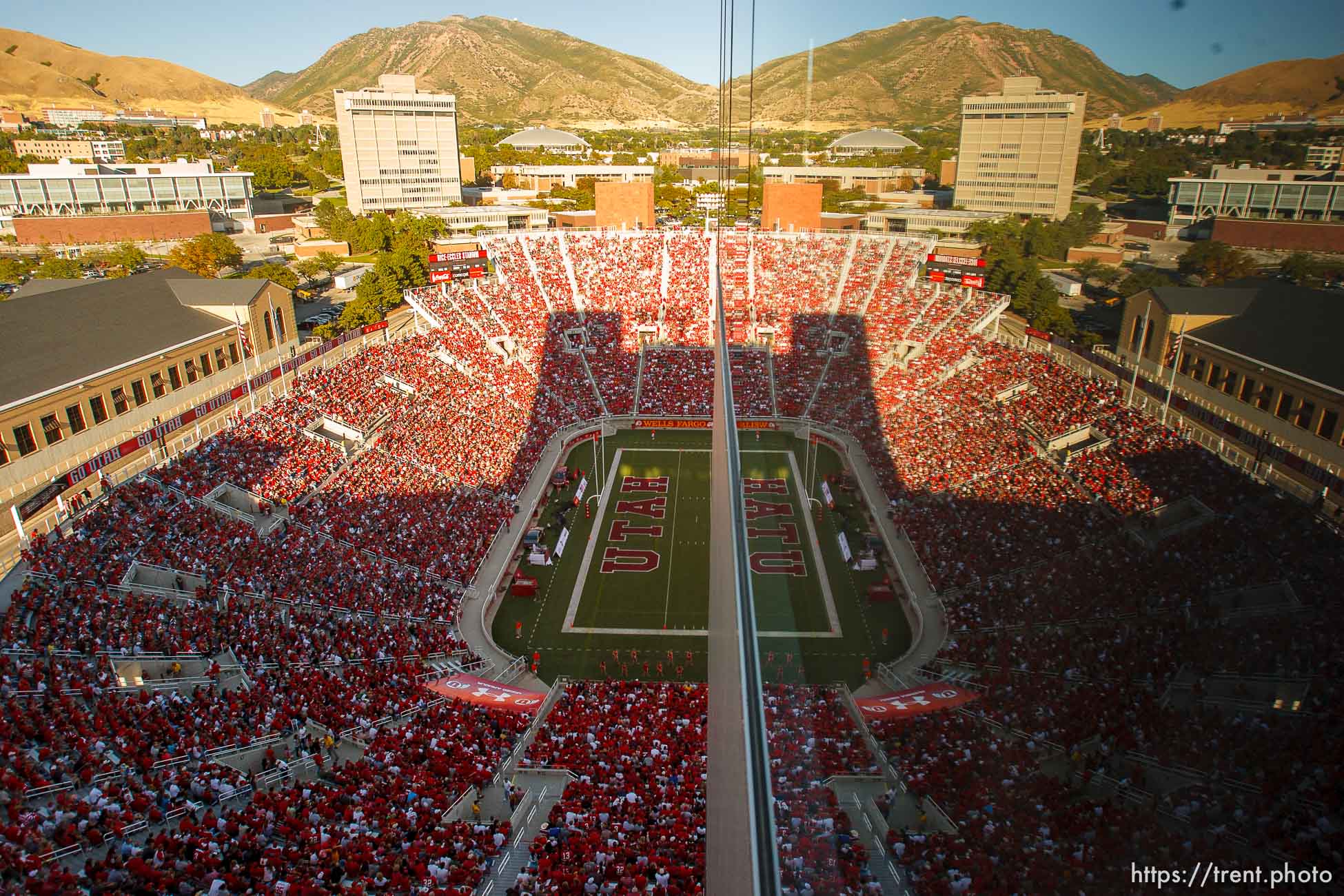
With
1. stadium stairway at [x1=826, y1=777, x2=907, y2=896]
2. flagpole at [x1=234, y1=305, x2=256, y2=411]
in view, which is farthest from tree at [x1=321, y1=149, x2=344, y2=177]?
stadium stairway at [x1=826, y1=777, x2=907, y2=896]

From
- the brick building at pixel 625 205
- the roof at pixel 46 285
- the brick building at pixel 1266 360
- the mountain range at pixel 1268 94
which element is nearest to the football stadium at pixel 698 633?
the brick building at pixel 1266 360

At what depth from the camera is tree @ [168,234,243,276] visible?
40.6 m

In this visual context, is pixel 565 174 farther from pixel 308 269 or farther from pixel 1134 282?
pixel 1134 282

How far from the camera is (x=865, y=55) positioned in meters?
2.27

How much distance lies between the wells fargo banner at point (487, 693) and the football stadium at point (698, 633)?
10 cm

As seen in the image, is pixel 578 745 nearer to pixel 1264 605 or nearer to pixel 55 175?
pixel 1264 605

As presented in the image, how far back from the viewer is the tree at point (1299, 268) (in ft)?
11.1

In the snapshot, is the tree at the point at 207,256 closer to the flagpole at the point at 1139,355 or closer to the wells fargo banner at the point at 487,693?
the wells fargo banner at the point at 487,693

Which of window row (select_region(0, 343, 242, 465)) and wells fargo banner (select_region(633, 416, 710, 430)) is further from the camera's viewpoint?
wells fargo banner (select_region(633, 416, 710, 430))

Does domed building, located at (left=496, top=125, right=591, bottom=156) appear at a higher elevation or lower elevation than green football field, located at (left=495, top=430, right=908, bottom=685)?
higher

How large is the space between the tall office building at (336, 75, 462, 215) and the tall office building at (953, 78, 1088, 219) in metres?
63.1

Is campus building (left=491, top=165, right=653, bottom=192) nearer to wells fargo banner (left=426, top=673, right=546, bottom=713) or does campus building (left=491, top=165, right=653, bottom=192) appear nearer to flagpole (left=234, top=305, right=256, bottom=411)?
flagpole (left=234, top=305, right=256, bottom=411)

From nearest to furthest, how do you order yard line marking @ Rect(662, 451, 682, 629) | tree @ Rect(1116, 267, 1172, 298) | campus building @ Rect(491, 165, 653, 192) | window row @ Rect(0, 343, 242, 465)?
tree @ Rect(1116, 267, 1172, 298) → yard line marking @ Rect(662, 451, 682, 629) → window row @ Rect(0, 343, 242, 465) → campus building @ Rect(491, 165, 653, 192)

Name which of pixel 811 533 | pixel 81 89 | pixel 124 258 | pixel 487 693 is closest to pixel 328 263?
pixel 124 258
